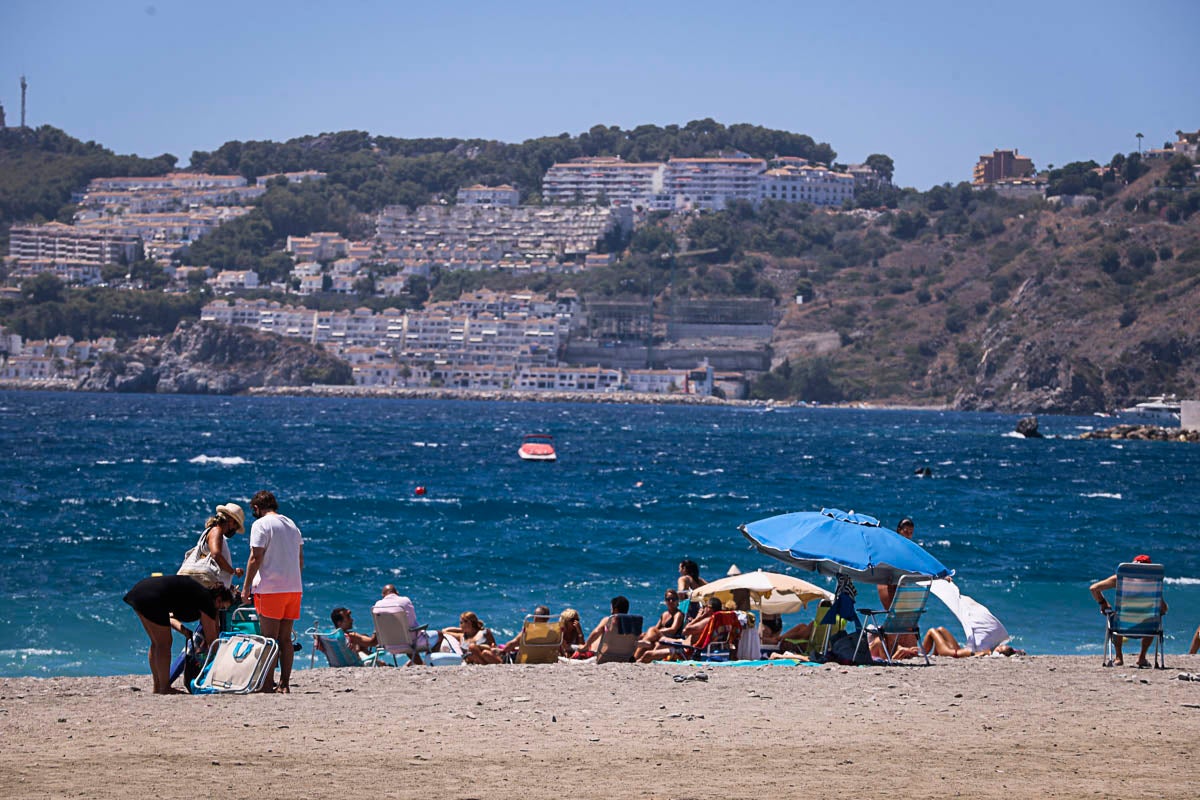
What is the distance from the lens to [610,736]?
891 cm

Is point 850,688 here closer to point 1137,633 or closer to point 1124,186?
point 1137,633

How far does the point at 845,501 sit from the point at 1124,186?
161985 millimetres

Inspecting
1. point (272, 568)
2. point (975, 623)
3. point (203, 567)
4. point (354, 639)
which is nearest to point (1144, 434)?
point (975, 623)

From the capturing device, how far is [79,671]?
47.9 ft

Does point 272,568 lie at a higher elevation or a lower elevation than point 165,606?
higher

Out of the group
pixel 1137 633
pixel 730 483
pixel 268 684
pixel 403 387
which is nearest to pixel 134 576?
pixel 268 684

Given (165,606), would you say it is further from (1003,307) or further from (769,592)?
(1003,307)

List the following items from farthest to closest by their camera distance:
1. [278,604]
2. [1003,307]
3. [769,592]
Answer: [1003,307] → [769,592] → [278,604]

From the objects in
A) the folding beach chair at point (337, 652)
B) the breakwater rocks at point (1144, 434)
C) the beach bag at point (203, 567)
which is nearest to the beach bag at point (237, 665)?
the beach bag at point (203, 567)

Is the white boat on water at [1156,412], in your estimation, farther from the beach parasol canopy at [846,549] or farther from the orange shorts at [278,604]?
the orange shorts at [278,604]

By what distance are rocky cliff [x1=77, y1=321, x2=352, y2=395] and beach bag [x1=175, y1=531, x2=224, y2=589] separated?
153972 mm

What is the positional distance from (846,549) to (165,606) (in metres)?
5.22

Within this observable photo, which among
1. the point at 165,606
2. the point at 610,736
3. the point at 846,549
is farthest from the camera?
the point at 846,549

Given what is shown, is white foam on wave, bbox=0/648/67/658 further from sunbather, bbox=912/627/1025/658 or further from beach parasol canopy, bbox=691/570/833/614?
sunbather, bbox=912/627/1025/658
